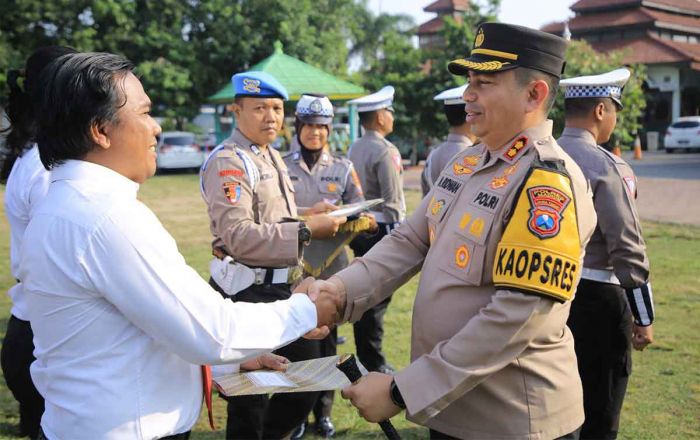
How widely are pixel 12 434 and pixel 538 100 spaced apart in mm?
3686

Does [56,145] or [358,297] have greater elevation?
[56,145]

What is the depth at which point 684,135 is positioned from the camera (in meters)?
27.4

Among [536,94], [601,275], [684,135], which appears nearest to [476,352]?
[536,94]

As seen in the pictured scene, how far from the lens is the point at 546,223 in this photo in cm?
199

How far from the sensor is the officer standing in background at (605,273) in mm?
3352

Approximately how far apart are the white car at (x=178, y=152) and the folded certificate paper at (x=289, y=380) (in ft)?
78.3

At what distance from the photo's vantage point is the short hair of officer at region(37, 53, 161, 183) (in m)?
1.83

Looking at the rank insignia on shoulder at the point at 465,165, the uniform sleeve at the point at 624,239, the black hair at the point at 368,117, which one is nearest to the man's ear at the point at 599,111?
the uniform sleeve at the point at 624,239

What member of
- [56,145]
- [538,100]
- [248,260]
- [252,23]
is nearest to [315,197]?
[248,260]

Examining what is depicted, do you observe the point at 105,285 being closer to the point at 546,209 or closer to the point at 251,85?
the point at 546,209

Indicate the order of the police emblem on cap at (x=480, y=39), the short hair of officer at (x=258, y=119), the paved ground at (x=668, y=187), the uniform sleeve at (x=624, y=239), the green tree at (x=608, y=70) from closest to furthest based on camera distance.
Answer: the police emblem on cap at (x=480, y=39) → the uniform sleeve at (x=624, y=239) → the short hair of officer at (x=258, y=119) → the paved ground at (x=668, y=187) → the green tree at (x=608, y=70)

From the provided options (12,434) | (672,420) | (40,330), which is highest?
(40,330)

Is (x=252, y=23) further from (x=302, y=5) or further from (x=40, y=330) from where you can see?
(x=40, y=330)

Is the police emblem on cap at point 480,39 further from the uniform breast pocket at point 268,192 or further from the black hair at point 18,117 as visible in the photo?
the black hair at point 18,117
